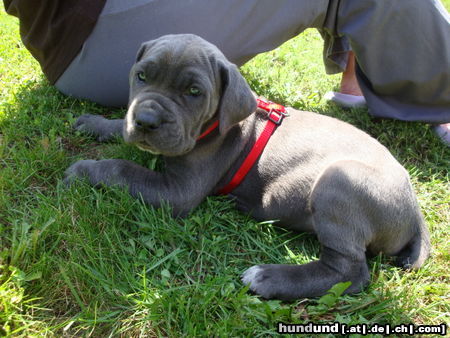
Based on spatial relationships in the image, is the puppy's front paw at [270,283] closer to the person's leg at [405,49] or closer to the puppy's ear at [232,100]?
the puppy's ear at [232,100]

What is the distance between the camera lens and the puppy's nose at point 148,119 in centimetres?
263

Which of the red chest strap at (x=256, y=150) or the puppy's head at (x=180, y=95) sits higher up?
the puppy's head at (x=180, y=95)

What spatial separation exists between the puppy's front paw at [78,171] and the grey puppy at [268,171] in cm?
1

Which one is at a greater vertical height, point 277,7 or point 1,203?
point 277,7

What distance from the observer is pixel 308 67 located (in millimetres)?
5969

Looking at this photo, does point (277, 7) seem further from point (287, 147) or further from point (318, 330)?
point (318, 330)

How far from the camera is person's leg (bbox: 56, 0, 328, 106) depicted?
11.9ft

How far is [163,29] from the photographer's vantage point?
368cm

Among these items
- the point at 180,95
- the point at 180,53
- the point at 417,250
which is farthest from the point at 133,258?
the point at 417,250

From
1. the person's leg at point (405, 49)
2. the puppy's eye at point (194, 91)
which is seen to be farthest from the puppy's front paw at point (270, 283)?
the person's leg at point (405, 49)

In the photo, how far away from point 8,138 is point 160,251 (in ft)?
6.19

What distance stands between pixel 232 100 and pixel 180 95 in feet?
1.30

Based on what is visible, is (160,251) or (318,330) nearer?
(318,330)

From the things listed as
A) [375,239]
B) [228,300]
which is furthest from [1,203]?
[375,239]
